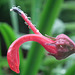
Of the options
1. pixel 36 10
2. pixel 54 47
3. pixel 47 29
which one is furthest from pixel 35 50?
pixel 54 47

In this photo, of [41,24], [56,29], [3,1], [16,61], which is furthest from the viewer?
[3,1]

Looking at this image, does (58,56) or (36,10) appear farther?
(36,10)

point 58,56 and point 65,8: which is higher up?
point 58,56

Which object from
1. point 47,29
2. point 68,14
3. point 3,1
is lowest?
point 68,14

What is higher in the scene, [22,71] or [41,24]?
[41,24]

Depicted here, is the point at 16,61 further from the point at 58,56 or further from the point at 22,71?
the point at 22,71

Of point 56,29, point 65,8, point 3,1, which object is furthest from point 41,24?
point 65,8

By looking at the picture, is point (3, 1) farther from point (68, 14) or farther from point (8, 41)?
point (8, 41)

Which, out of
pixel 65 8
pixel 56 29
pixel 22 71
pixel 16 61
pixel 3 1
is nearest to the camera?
pixel 16 61

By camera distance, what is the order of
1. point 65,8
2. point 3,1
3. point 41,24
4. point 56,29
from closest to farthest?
point 41,24
point 56,29
point 3,1
point 65,8
